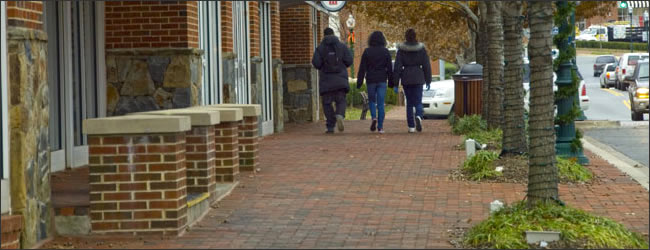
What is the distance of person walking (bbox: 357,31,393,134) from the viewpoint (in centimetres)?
1986

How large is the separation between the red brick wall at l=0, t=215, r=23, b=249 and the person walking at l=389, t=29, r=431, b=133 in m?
12.8

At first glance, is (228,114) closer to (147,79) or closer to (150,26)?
(147,79)

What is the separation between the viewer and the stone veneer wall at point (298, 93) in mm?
23547

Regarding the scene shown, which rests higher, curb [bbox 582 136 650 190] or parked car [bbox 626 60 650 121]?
parked car [bbox 626 60 650 121]

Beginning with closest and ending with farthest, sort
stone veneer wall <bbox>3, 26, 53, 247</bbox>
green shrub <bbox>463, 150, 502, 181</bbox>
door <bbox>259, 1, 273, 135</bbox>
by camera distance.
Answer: stone veneer wall <bbox>3, 26, 53, 247</bbox> → green shrub <bbox>463, 150, 502, 181</bbox> → door <bbox>259, 1, 273, 135</bbox>

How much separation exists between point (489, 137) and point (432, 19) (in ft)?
76.1

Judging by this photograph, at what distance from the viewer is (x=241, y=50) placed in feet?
59.3

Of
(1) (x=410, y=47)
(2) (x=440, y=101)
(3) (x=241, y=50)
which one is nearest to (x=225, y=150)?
(3) (x=241, y=50)

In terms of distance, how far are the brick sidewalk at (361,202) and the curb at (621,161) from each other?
18 cm

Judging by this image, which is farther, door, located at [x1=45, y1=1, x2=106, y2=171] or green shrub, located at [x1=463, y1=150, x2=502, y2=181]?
green shrub, located at [x1=463, y1=150, x2=502, y2=181]

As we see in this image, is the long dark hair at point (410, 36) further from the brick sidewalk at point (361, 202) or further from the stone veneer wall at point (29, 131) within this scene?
A: the stone veneer wall at point (29, 131)

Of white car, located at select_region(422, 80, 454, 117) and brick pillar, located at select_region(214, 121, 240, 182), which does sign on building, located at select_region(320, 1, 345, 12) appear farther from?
white car, located at select_region(422, 80, 454, 117)

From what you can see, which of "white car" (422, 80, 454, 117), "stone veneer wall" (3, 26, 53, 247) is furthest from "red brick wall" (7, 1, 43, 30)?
"white car" (422, 80, 454, 117)

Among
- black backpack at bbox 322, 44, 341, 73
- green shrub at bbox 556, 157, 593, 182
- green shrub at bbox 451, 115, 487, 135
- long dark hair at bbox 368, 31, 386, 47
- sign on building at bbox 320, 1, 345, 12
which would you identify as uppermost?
sign on building at bbox 320, 1, 345, 12
